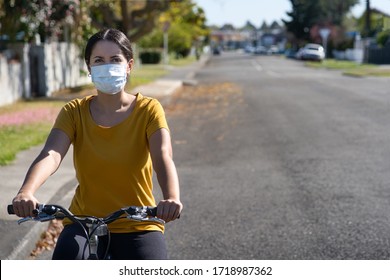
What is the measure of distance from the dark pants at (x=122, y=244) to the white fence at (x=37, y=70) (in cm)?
1559

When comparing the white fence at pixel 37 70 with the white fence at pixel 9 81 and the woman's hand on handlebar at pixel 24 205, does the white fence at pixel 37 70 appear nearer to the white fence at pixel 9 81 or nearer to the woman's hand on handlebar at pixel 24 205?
the white fence at pixel 9 81

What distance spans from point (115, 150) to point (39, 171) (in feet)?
1.15

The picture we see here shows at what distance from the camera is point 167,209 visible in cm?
280

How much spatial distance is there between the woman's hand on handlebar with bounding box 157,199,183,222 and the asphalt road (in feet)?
9.80

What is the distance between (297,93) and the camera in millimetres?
23172

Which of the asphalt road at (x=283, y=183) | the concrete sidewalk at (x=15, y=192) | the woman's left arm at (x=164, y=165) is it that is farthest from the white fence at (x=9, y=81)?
the woman's left arm at (x=164, y=165)

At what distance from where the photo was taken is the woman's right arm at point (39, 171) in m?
2.88

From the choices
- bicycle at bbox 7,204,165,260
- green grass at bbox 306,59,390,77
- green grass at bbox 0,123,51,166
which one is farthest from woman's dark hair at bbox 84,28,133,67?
green grass at bbox 306,59,390,77

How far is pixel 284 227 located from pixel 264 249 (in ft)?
2.50

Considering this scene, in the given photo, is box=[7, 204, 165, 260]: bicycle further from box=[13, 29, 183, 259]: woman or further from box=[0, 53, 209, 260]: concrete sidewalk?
box=[0, 53, 209, 260]: concrete sidewalk

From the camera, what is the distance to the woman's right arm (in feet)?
9.46
